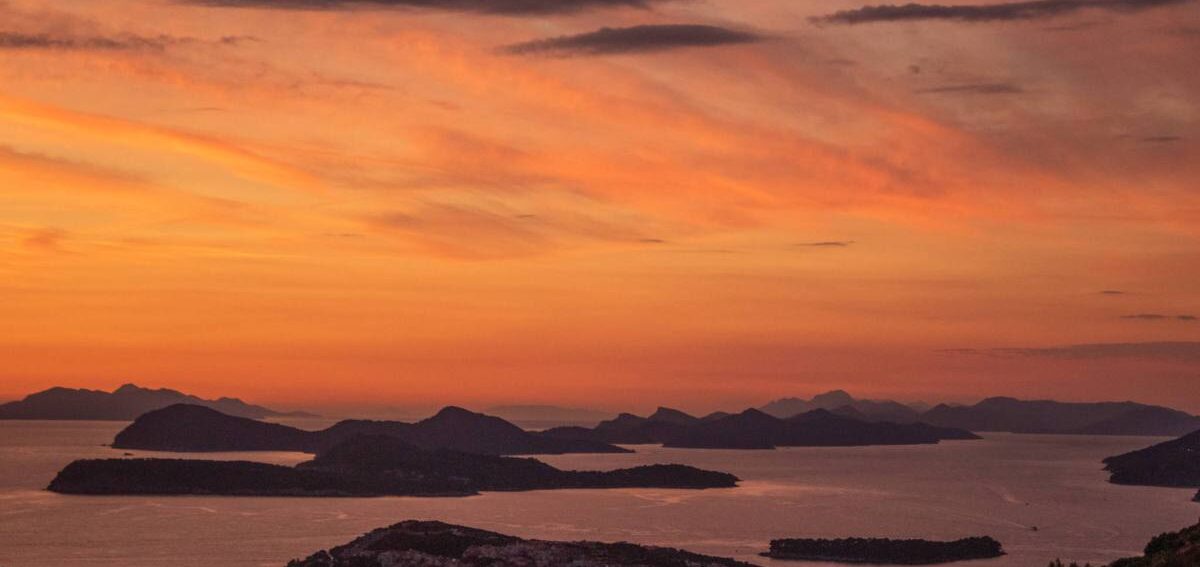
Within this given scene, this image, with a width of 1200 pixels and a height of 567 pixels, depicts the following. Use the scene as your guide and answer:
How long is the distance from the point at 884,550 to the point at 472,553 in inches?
2213

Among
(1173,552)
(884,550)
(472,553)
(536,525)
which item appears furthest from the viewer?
(536,525)

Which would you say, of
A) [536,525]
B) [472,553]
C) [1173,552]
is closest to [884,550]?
[536,525]

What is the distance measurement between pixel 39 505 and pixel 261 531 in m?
51.3

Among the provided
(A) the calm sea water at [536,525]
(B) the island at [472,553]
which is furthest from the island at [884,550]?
(B) the island at [472,553]

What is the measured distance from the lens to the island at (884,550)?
136125mm

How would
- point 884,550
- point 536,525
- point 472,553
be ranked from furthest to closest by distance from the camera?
point 536,525
point 884,550
point 472,553

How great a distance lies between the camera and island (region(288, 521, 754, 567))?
305ft

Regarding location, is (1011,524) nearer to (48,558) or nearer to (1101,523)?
(1101,523)

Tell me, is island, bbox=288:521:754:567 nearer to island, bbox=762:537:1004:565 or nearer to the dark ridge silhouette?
island, bbox=762:537:1004:565

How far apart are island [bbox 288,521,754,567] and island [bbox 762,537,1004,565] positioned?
82.1 ft

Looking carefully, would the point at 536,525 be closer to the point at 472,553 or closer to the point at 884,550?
the point at 884,550

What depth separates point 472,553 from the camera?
9500 cm

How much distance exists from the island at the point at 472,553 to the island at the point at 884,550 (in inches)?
985

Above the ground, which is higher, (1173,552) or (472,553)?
(1173,552)
